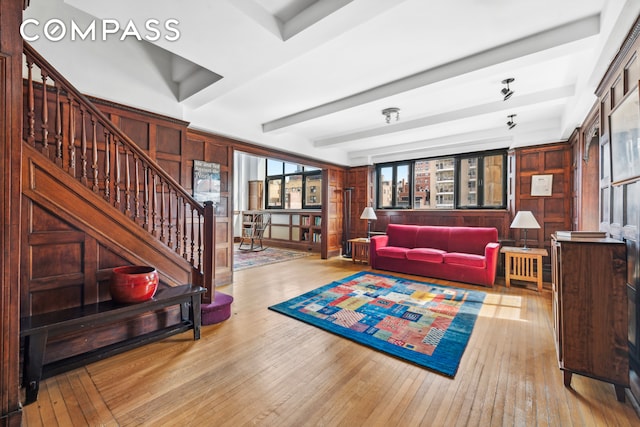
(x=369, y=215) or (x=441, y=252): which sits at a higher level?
(x=369, y=215)

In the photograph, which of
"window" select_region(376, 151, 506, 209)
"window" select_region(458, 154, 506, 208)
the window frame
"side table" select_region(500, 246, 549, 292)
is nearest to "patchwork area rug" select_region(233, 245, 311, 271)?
the window frame

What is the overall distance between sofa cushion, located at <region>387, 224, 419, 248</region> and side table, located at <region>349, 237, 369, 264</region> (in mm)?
532

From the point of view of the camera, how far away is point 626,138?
1944 millimetres

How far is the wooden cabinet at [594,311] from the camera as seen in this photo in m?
1.80

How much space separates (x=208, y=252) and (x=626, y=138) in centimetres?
363

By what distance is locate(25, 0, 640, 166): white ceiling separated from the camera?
2021 millimetres

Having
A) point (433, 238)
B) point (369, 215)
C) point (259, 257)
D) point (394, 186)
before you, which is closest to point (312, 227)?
point (259, 257)

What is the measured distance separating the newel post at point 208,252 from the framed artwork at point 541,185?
5.26 m

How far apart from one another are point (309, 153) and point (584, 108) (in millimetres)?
4305

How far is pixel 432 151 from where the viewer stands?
6.14 meters

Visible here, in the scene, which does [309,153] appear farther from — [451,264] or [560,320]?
Answer: [560,320]

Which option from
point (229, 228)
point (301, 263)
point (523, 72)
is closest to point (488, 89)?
point (523, 72)

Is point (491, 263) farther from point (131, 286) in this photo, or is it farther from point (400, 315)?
point (131, 286)

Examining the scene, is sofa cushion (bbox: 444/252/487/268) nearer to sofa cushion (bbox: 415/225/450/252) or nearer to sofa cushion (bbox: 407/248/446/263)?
sofa cushion (bbox: 407/248/446/263)
